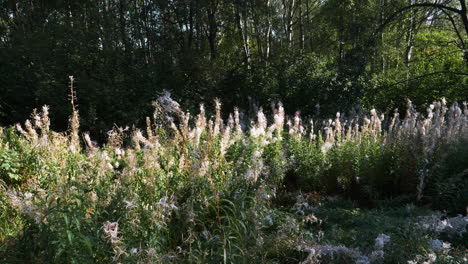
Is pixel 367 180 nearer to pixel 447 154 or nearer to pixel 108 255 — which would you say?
pixel 447 154

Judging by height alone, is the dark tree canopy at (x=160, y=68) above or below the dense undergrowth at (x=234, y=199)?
above

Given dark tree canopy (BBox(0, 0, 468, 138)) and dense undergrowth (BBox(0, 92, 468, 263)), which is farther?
dark tree canopy (BBox(0, 0, 468, 138))

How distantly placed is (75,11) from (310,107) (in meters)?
8.86

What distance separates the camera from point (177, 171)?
3510 millimetres

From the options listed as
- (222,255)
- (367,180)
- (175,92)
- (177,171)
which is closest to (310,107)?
(175,92)

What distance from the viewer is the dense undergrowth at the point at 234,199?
2.49m

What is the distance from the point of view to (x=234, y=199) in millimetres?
3182

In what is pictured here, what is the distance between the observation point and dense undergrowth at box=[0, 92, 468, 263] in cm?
249

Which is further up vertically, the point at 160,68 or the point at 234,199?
the point at 160,68

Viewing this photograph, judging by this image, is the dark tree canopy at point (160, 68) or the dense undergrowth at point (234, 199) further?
the dark tree canopy at point (160, 68)

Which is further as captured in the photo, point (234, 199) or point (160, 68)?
point (160, 68)

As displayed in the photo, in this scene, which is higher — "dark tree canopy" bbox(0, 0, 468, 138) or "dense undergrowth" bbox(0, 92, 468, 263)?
"dark tree canopy" bbox(0, 0, 468, 138)

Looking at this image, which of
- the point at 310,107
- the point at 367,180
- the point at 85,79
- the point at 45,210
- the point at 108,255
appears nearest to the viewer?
the point at 45,210

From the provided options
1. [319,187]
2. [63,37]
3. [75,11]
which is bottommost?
[319,187]
